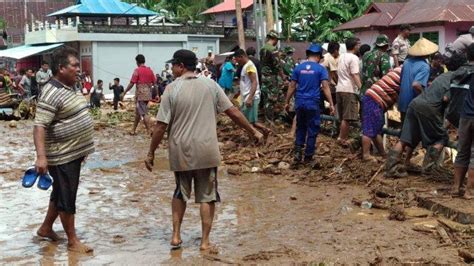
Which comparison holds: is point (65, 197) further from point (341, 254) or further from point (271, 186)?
point (271, 186)

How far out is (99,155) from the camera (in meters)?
12.8

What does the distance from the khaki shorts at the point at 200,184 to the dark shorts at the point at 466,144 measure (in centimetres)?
284

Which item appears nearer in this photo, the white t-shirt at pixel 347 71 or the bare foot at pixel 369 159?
the bare foot at pixel 369 159

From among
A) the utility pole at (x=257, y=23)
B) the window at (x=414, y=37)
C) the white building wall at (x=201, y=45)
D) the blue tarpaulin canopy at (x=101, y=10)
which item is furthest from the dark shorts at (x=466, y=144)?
the blue tarpaulin canopy at (x=101, y=10)

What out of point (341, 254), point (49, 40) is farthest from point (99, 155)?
point (49, 40)

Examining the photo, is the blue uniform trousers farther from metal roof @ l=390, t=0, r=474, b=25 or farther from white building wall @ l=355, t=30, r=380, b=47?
white building wall @ l=355, t=30, r=380, b=47

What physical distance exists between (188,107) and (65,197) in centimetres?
135

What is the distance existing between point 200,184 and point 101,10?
38.7 metres

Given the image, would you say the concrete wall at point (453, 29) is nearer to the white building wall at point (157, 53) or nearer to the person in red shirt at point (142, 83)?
the person in red shirt at point (142, 83)

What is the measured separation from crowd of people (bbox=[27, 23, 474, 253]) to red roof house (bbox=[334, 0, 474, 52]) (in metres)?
11.3

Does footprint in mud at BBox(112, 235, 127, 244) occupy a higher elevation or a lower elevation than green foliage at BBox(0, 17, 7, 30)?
lower

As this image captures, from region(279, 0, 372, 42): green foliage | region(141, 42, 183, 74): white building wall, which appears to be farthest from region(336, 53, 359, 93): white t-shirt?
region(141, 42, 183, 74): white building wall

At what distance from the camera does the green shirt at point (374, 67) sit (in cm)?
1069

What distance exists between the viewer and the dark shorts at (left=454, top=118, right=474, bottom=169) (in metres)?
7.20
